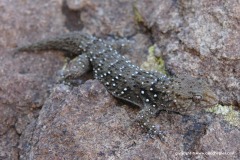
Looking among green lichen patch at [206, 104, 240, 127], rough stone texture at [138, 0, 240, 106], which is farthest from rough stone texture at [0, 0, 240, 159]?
green lichen patch at [206, 104, 240, 127]

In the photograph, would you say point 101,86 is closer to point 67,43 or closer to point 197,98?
point 67,43

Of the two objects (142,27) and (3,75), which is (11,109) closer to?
(3,75)

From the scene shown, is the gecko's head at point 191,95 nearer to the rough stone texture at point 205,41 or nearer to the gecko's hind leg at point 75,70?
the rough stone texture at point 205,41

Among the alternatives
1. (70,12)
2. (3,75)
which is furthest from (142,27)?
(3,75)

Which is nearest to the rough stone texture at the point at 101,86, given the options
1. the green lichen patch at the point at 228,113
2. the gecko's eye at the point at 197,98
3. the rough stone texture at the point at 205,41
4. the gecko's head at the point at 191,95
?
the rough stone texture at the point at 205,41

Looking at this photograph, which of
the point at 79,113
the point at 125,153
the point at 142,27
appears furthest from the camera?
the point at 142,27

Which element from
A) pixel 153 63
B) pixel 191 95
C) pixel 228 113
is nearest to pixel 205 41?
pixel 153 63
